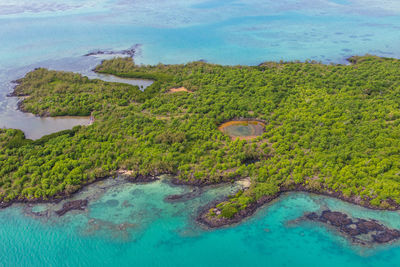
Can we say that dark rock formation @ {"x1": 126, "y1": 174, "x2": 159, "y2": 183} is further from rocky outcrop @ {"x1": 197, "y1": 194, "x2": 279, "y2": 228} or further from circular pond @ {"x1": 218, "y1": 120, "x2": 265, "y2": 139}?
circular pond @ {"x1": 218, "y1": 120, "x2": 265, "y2": 139}

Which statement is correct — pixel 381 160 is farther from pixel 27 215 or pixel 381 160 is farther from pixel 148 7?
pixel 148 7

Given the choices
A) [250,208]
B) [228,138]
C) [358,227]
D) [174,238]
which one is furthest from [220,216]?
[358,227]

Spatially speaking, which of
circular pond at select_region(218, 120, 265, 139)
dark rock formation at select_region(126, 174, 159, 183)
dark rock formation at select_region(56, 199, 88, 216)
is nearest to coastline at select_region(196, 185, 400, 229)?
dark rock formation at select_region(126, 174, 159, 183)

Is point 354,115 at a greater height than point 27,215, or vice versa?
point 354,115

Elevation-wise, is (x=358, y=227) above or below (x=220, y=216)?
below

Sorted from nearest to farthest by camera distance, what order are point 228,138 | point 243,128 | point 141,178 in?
1. point 141,178
2. point 228,138
3. point 243,128

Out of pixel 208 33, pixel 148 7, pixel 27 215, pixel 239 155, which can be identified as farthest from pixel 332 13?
pixel 27 215

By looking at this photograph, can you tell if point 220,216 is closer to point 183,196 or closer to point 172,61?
point 183,196
